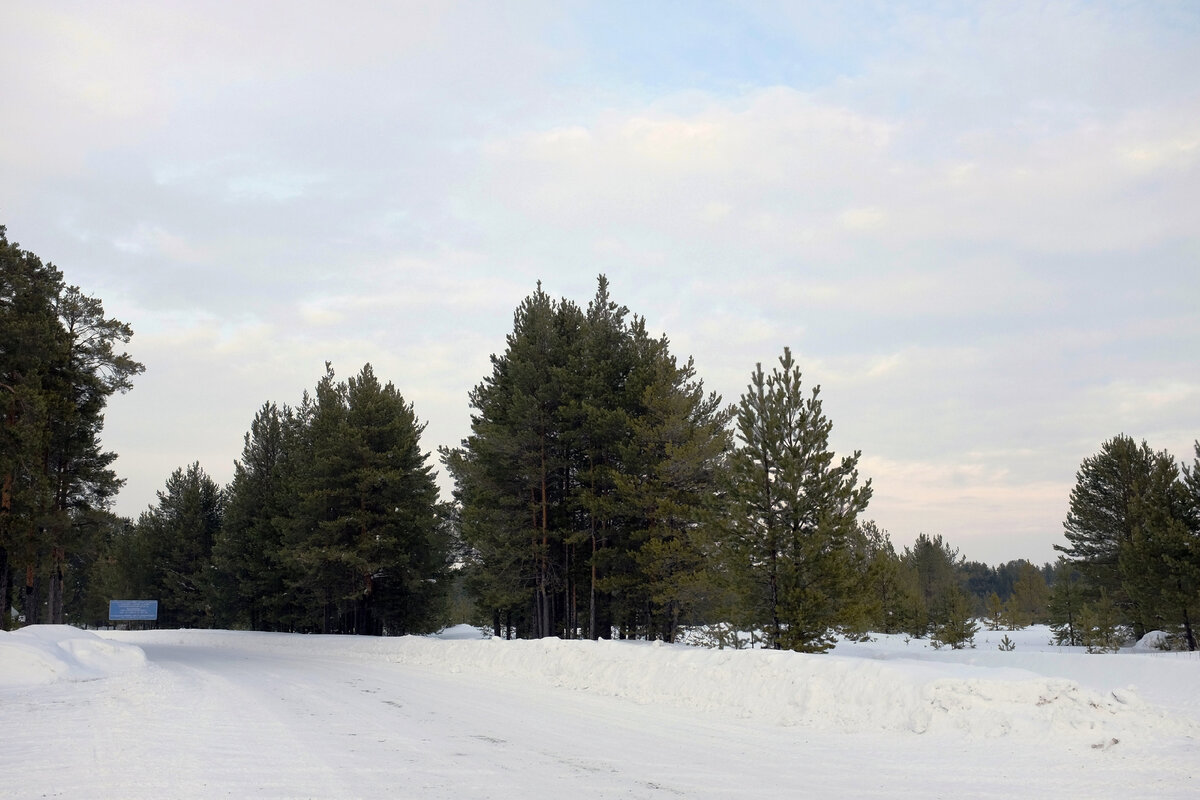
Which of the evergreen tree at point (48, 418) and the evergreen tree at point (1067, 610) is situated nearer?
the evergreen tree at point (48, 418)

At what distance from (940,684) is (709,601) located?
606 inches

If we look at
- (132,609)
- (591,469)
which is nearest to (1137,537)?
(591,469)

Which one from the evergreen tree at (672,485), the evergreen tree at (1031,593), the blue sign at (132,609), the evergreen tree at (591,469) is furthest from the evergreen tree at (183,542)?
the evergreen tree at (1031,593)

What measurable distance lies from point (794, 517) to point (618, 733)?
11087 mm

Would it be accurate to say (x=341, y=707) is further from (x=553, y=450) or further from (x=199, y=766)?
(x=553, y=450)

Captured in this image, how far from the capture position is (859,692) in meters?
11.6

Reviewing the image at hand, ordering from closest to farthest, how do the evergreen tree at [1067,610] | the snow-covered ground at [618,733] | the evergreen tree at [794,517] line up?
1. the snow-covered ground at [618,733]
2. the evergreen tree at [794,517]
3. the evergreen tree at [1067,610]

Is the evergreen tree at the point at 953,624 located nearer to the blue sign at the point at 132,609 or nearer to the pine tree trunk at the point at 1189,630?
the pine tree trunk at the point at 1189,630

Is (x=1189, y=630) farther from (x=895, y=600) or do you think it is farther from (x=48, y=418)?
(x=48, y=418)

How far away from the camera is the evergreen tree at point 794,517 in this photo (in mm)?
20172

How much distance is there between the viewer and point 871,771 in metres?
8.26

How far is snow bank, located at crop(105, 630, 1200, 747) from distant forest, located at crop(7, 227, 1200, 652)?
6.00 metres

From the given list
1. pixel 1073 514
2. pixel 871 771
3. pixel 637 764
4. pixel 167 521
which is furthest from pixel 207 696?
pixel 167 521

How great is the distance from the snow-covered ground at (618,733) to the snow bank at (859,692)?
0.04m
